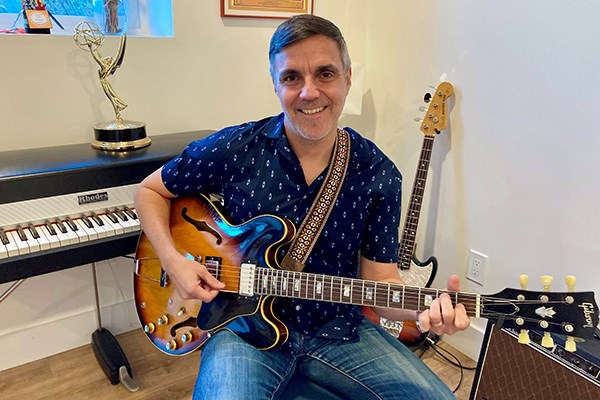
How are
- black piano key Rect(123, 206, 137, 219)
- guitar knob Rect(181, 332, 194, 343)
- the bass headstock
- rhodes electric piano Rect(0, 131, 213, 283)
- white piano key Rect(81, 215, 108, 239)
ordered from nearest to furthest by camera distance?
guitar knob Rect(181, 332, 194, 343)
rhodes electric piano Rect(0, 131, 213, 283)
white piano key Rect(81, 215, 108, 239)
black piano key Rect(123, 206, 137, 219)
the bass headstock

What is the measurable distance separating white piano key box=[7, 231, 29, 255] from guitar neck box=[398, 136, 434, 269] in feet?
4.47

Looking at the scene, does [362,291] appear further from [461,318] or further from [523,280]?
[523,280]

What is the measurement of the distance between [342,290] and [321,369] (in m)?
0.23

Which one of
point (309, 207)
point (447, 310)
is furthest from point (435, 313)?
point (309, 207)

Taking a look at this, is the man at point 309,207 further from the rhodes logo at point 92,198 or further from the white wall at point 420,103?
the white wall at point 420,103

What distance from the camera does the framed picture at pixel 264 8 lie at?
2.12 metres

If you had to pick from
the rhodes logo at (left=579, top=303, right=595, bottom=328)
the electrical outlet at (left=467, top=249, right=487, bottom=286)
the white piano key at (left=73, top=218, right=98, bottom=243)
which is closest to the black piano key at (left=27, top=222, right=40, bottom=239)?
the white piano key at (left=73, top=218, right=98, bottom=243)

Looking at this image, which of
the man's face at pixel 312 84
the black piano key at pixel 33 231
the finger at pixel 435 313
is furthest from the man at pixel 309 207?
the black piano key at pixel 33 231

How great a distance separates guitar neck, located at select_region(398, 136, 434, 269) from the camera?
203 centimetres

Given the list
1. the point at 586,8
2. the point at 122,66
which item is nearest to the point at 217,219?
the point at 122,66

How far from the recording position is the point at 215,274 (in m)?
1.25

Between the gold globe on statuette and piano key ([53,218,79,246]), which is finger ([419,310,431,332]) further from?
the gold globe on statuette

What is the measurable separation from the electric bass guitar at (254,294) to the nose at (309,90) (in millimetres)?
300

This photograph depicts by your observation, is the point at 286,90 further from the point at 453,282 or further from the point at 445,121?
the point at 445,121
